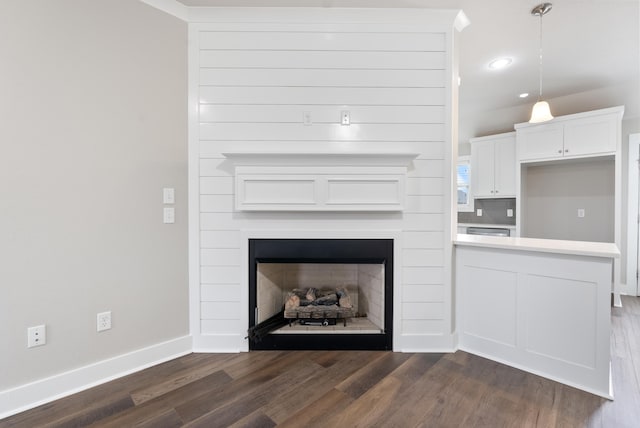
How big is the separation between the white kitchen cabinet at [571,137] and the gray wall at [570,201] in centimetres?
43

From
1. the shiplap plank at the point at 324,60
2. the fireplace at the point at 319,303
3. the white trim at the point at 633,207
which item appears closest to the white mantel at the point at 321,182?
the fireplace at the point at 319,303

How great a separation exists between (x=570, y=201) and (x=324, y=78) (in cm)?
398

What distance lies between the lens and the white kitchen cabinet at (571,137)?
10.3 feet

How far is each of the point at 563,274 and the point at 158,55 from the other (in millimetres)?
3166

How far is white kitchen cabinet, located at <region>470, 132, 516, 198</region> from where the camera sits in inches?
155

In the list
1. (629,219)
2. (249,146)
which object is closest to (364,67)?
(249,146)

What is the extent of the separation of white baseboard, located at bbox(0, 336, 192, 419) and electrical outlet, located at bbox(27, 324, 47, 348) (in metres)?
0.22

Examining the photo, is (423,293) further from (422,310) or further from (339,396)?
(339,396)

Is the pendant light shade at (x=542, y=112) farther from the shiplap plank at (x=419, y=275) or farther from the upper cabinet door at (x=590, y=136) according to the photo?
the shiplap plank at (x=419, y=275)

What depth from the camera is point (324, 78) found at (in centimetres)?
207

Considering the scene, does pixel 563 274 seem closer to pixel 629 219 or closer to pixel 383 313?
pixel 383 313

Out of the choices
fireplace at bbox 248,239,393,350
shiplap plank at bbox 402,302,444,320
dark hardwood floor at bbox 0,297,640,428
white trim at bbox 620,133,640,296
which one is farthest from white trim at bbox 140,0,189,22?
white trim at bbox 620,133,640,296

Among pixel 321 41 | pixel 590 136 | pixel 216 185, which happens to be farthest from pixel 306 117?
pixel 590 136

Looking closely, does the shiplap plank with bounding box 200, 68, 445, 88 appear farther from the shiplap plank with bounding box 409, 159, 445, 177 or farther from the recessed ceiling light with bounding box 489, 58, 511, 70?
the recessed ceiling light with bounding box 489, 58, 511, 70
